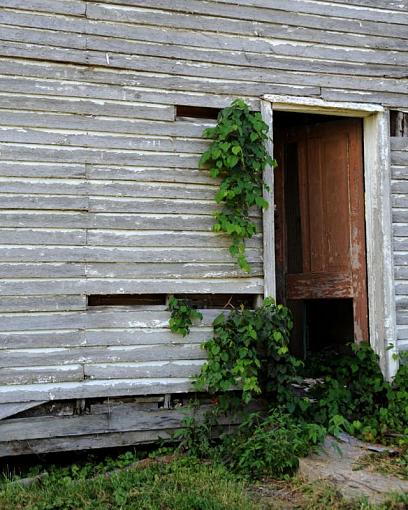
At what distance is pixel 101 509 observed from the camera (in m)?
4.90

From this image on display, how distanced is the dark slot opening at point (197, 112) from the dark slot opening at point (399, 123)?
1.92 metres

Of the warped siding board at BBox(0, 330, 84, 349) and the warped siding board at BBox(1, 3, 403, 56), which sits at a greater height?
the warped siding board at BBox(1, 3, 403, 56)

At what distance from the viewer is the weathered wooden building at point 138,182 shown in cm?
596

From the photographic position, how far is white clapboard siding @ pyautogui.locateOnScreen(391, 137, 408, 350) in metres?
7.06

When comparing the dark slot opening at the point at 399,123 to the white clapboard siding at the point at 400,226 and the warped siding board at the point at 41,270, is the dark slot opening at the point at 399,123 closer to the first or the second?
the white clapboard siding at the point at 400,226

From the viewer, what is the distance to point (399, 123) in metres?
7.22

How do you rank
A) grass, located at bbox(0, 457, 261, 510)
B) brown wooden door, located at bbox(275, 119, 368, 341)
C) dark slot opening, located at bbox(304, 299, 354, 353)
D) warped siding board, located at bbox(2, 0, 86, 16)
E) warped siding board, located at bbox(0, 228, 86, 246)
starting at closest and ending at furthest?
grass, located at bbox(0, 457, 261, 510) < warped siding board, located at bbox(0, 228, 86, 246) < warped siding board, located at bbox(2, 0, 86, 16) < brown wooden door, located at bbox(275, 119, 368, 341) < dark slot opening, located at bbox(304, 299, 354, 353)

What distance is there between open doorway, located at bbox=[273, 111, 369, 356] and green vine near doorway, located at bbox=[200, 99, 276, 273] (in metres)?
1.44

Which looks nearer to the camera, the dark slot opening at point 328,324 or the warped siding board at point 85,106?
the warped siding board at point 85,106

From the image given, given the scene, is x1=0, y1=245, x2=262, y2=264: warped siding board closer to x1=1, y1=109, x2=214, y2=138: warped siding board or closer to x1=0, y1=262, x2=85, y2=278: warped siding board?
x1=0, y1=262, x2=85, y2=278: warped siding board

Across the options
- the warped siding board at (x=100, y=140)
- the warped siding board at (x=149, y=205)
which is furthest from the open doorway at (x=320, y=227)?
the warped siding board at (x=100, y=140)

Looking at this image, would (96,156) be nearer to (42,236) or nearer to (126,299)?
(42,236)

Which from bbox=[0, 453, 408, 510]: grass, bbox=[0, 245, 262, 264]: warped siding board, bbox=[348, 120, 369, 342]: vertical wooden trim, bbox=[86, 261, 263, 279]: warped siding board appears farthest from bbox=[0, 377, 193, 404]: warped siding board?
bbox=[348, 120, 369, 342]: vertical wooden trim

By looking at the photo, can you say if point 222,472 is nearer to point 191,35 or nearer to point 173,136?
point 173,136
